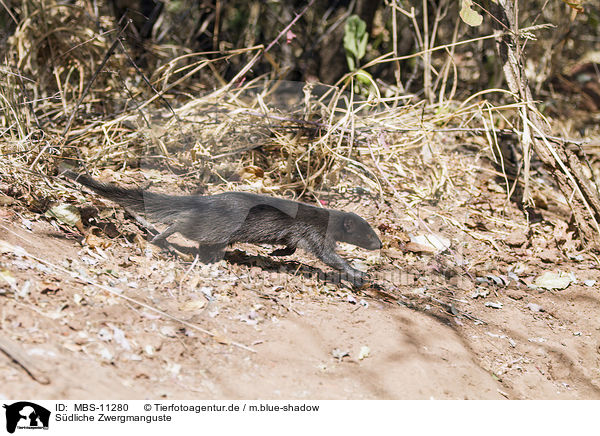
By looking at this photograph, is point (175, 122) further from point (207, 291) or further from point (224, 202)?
point (207, 291)

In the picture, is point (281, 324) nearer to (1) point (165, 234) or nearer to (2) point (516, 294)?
(1) point (165, 234)

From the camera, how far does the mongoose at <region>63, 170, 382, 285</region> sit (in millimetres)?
3725

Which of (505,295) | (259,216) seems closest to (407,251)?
(505,295)

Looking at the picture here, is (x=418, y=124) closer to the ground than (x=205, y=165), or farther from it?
farther from it

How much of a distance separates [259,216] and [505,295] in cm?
197

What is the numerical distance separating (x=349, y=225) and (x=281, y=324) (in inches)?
53.7

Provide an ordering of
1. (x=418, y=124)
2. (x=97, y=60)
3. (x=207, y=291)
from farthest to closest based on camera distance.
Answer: (x=97, y=60), (x=418, y=124), (x=207, y=291)

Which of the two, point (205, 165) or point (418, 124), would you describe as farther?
point (418, 124)

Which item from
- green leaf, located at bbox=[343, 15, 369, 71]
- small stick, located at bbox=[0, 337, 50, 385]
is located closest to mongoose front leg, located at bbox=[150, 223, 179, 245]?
small stick, located at bbox=[0, 337, 50, 385]

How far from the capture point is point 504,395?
2.88 meters

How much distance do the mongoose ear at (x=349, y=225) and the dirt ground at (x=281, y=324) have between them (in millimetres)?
302

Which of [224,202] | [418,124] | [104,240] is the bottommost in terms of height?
[104,240]
